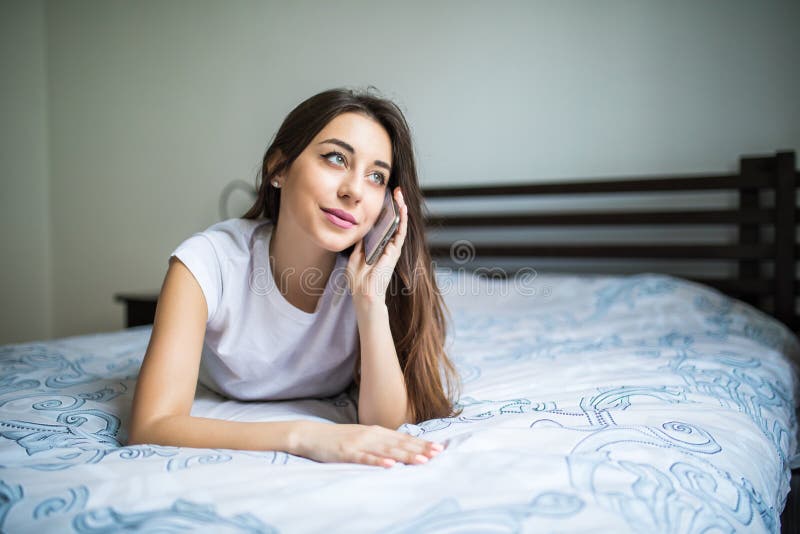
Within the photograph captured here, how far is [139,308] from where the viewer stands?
8.20ft

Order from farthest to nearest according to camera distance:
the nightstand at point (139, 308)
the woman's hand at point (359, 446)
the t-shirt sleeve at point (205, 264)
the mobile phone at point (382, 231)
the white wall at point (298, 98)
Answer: the nightstand at point (139, 308) → the white wall at point (298, 98) → the mobile phone at point (382, 231) → the t-shirt sleeve at point (205, 264) → the woman's hand at point (359, 446)

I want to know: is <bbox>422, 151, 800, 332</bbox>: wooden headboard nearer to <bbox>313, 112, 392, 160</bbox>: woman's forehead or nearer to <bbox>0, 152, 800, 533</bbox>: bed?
<bbox>0, 152, 800, 533</bbox>: bed

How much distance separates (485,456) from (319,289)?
1.93 ft

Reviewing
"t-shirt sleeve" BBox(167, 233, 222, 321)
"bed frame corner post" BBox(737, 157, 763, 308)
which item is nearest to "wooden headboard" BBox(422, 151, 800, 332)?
"bed frame corner post" BBox(737, 157, 763, 308)

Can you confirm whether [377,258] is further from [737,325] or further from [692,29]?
[692,29]

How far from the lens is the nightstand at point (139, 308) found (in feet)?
8.11

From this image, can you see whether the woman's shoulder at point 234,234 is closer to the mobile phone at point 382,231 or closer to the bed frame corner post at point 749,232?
the mobile phone at point 382,231

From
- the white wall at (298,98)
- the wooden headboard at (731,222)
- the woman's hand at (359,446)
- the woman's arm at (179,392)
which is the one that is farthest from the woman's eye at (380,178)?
the white wall at (298,98)

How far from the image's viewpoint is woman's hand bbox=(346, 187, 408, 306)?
40.8 inches

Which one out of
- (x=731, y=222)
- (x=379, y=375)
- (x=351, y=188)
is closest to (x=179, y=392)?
(x=379, y=375)

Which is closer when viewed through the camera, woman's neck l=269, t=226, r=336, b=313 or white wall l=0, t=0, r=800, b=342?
woman's neck l=269, t=226, r=336, b=313

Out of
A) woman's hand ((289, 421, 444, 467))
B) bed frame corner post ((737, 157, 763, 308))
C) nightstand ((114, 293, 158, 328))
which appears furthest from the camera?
nightstand ((114, 293, 158, 328))

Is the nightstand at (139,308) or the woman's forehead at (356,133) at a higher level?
the woman's forehead at (356,133)

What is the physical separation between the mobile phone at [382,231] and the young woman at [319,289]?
1 centimetres
